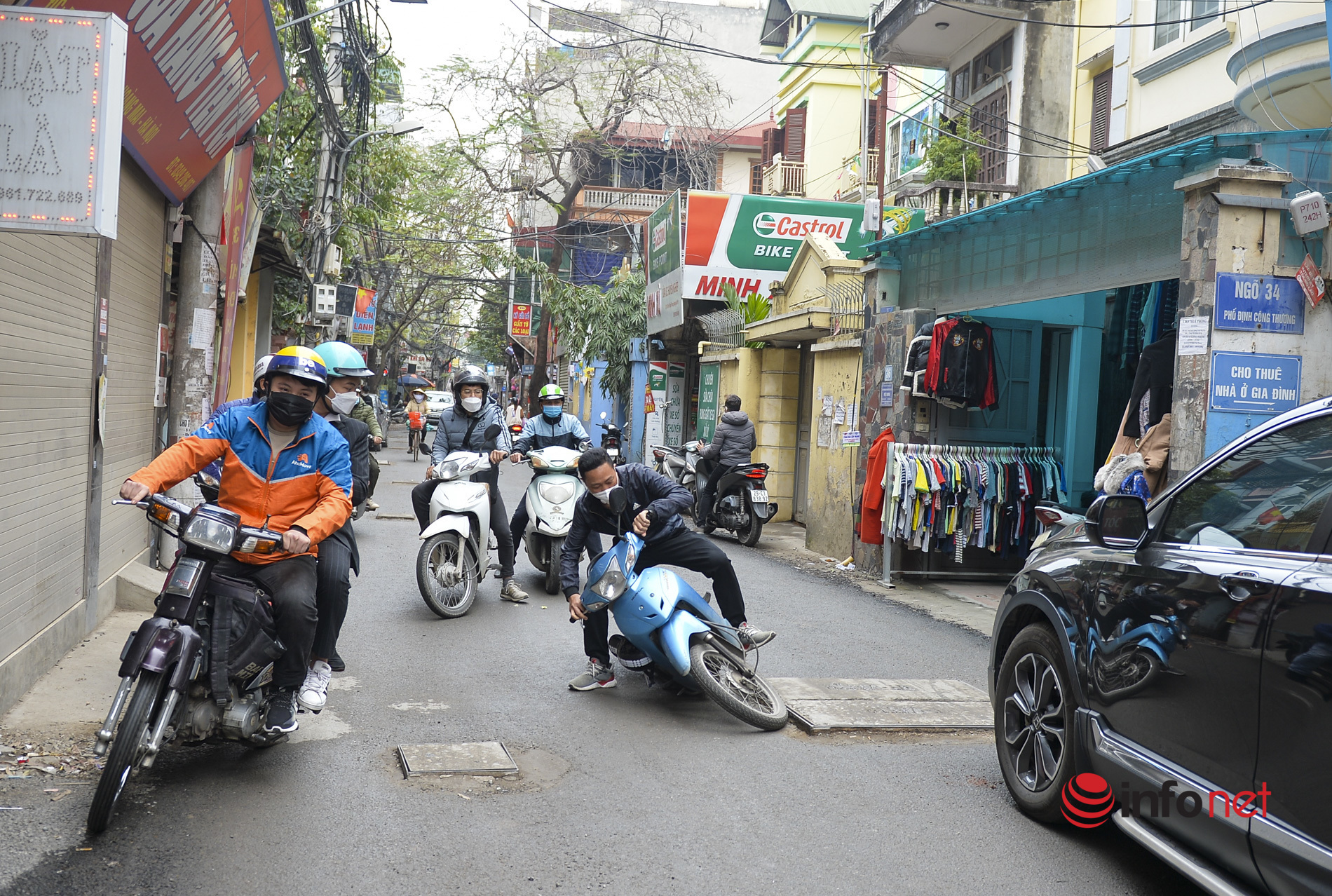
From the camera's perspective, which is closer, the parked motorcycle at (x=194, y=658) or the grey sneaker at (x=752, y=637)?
the parked motorcycle at (x=194, y=658)

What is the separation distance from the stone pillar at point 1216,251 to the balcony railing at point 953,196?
34.1 ft

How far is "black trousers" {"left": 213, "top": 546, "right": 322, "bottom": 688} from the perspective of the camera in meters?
4.57

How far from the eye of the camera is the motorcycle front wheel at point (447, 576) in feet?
27.2

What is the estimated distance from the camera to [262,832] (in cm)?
401

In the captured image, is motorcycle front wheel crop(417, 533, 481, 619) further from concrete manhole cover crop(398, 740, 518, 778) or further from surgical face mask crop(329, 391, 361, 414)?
concrete manhole cover crop(398, 740, 518, 778)

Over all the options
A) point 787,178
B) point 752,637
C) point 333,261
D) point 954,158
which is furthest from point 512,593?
point 787,178

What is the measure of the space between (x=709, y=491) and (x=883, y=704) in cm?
879

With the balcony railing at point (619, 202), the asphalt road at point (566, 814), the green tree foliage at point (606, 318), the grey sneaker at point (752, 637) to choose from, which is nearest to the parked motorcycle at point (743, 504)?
the grey sneaker at point (752, 637)

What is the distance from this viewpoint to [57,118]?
13.7 ft

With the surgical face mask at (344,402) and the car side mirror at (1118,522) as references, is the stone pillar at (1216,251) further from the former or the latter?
the surgical face mask at (344,402)

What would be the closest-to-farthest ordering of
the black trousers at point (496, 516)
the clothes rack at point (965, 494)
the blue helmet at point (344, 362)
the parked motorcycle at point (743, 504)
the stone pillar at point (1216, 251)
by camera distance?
the blue helmet at point (344, 362)
the stone pillar at point (1216, 251)
the black trousers at point (496, 516)
the clothes rack at point (965, 494)
the parked motorcycle at point (743, 504)

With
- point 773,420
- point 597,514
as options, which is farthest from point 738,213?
point 597,514

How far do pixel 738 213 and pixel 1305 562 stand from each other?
742 inches

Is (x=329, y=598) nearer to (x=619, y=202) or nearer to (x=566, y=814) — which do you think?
(x=566, y=814)
